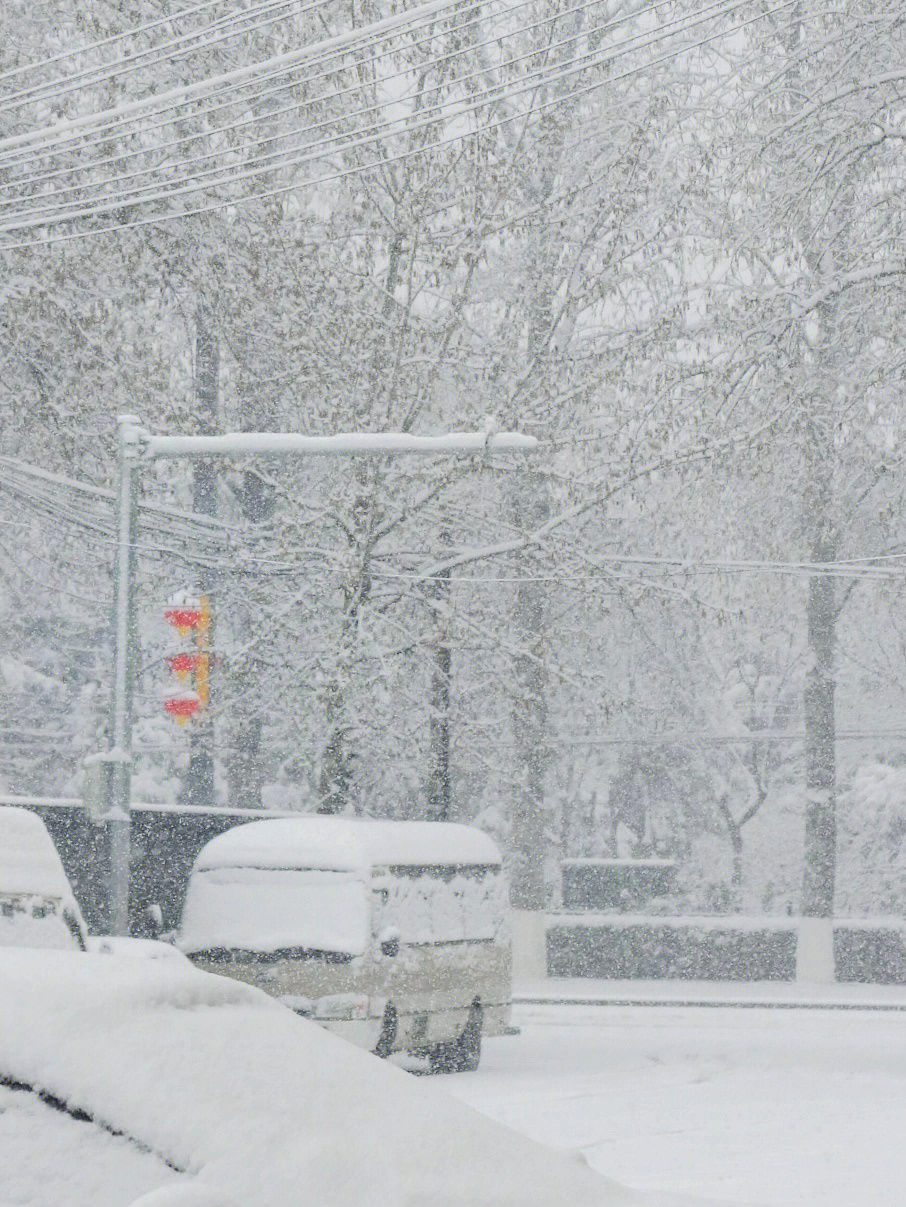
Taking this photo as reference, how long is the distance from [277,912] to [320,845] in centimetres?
65

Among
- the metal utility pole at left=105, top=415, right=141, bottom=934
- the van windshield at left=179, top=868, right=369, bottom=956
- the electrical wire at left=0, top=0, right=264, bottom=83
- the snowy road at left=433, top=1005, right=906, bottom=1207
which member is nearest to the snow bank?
the snowy road at left=433, top=1005, right=906, bottom=1207

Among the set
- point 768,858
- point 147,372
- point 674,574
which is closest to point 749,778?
point 768,858

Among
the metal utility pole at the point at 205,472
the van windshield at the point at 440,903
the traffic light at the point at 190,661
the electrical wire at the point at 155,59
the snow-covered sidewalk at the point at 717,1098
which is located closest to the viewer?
the snow-covered sidewalk at the point at 717,1098

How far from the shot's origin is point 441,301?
29938 mm

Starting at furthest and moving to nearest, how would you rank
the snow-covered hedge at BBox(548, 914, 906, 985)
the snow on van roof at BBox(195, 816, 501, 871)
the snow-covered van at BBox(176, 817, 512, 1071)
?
1. the snow-covered hedge at BBox(548, 914, 906, 985)
2. the snow on van roof at BBox(195, 816, 501, 871)
3. the snow-covered van at BBox(176, 817, 512, 1071)

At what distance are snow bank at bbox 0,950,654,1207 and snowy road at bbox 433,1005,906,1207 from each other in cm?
687

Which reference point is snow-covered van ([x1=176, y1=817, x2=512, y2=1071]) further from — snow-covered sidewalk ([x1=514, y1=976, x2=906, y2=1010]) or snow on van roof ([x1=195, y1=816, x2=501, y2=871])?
snow-covered sidewalk ([x1=514, y1=976, x2=906, y2=1010])

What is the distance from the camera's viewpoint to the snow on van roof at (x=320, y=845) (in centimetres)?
1712

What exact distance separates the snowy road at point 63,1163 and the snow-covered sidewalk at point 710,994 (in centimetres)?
2516

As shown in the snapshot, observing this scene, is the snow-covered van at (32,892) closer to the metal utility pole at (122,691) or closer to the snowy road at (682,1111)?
the snowy road at (682,1111)

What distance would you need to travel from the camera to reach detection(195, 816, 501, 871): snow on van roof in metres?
17.1

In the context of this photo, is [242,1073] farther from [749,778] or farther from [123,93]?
[749,778]

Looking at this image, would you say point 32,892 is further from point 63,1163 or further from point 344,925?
point 63,1163

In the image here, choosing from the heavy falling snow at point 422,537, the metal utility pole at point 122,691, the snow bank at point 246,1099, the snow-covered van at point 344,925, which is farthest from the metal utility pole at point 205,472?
the snow bank at point 246,1099
